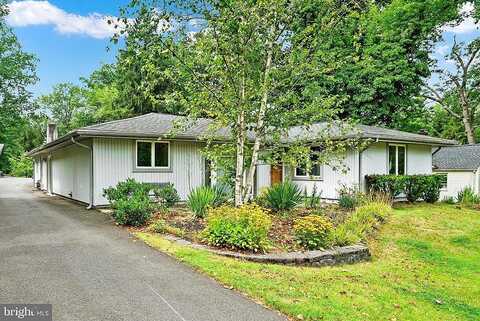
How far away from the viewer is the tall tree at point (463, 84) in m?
29.1

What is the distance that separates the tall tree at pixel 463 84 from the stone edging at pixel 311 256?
1032 inches

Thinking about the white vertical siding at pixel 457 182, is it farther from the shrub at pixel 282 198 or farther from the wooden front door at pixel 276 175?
the shrub at pixel 282 198

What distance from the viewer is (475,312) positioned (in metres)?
5.77

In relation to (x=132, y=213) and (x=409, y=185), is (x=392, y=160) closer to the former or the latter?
(x=409, y=185)

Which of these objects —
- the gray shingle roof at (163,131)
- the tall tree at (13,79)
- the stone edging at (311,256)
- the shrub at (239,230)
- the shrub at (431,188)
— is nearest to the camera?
the stone edging at (311,256)

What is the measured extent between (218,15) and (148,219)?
17.1 feet

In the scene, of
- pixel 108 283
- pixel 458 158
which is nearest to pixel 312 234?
pixel 108 283

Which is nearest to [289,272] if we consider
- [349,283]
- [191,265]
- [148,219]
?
[349,283]

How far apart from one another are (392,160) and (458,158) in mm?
9886

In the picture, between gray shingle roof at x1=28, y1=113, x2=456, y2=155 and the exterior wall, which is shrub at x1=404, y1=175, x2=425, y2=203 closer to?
gray shingle roof at x1=28, y1=113, x2=456, y2=155

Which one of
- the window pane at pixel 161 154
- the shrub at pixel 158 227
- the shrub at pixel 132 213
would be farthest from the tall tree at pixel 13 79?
the shrub at pixel 158 227

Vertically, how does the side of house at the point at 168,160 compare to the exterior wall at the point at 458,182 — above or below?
above

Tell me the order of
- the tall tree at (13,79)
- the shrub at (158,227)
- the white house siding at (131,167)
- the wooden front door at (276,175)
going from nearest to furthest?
the shrub at (158,227) < the white house siding at (131,167) < the wooden front door at (276,175) < the tall tree at (13,79)

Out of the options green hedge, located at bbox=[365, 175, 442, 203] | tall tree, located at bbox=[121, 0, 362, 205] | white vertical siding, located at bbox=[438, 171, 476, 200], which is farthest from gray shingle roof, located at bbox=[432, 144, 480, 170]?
tall tree, located at bbox=[121, 0, 362, 205]
